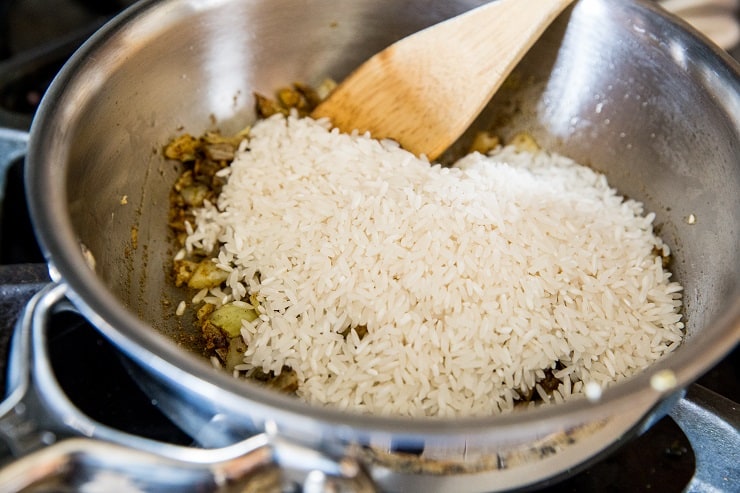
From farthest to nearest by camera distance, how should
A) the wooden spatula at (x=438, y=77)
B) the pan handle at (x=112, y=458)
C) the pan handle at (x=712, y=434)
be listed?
the wooden spatula at (x=438, y=77) → the pan handle at (x=712, y=434) → the pan handle at (x=112, y=458)

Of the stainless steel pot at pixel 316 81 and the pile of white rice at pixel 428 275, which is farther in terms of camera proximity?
the pile of white rice at pixel 428 275

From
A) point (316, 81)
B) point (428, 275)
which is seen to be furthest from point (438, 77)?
point (428, 275)

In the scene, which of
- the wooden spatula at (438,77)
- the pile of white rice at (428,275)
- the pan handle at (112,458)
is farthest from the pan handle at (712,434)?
the wooden spatula at (438,77)

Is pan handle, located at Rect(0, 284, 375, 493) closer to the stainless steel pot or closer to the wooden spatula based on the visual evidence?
the stainless steel pot

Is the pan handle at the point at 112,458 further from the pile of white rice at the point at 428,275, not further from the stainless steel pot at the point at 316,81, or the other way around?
the pile of white rice at the point at 428,275

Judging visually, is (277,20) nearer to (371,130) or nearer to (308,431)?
(371,130)

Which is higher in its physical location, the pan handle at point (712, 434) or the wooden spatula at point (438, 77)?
the wooden spatula at point (438, 77)

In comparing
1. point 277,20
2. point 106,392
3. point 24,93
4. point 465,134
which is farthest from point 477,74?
point 24,93

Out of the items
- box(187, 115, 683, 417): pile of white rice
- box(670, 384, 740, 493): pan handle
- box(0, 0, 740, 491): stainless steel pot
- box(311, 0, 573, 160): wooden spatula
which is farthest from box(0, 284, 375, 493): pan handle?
box(311, 0, 573, 160): wooden spatula
